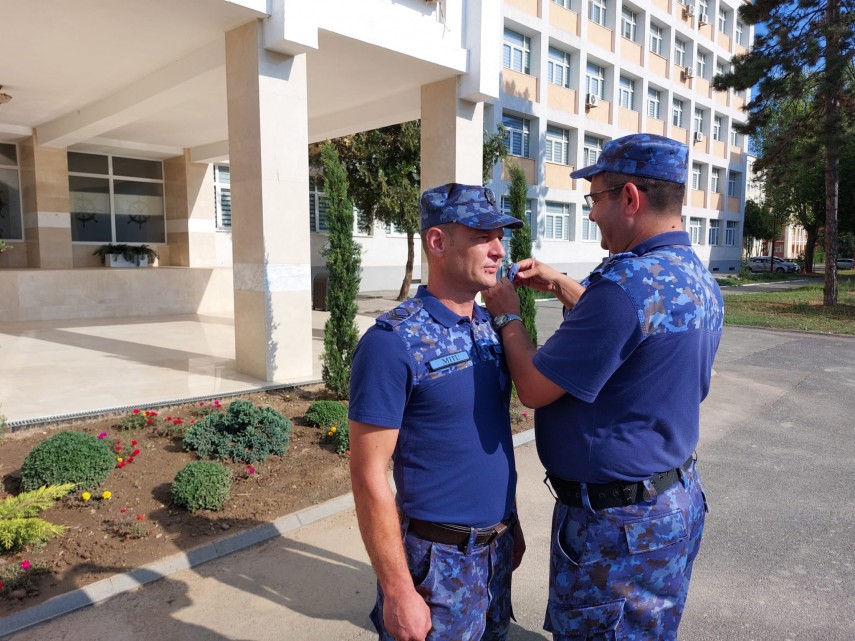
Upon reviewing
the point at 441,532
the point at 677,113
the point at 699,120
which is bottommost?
the point at 441,532

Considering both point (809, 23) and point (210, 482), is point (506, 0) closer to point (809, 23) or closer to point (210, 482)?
point (809, 23)

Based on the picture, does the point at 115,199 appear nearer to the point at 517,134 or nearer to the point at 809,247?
the point at 517,134

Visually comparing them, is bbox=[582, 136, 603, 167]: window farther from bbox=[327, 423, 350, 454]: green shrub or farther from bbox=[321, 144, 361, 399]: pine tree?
bbox=[327, 423, 350, 454]: green shrub

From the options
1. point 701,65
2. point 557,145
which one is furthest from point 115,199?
point 701,65

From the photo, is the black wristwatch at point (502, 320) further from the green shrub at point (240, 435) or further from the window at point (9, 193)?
the window at point (9, 193)

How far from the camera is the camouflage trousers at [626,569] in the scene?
1803 millimetres

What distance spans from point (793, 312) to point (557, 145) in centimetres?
1222

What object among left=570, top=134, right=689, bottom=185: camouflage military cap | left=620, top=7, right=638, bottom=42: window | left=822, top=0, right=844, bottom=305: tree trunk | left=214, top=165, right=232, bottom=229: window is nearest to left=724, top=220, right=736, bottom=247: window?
left=620, top=7, right=638, bottom=42: window

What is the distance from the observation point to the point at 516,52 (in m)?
23.1

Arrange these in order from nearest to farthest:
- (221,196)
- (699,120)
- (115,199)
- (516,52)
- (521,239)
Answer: (521,239) → (115,199) → (221,196) → (516,52) → (699,120)

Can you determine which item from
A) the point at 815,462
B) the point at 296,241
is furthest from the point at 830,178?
the point at 296,241

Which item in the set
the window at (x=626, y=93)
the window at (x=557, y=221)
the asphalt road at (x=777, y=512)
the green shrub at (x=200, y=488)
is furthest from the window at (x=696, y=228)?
the green shrub at (x=200, y=488)

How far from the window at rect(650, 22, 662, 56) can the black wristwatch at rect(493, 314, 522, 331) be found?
33.1 metres

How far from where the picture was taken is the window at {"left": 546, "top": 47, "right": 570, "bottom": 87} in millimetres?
24562
